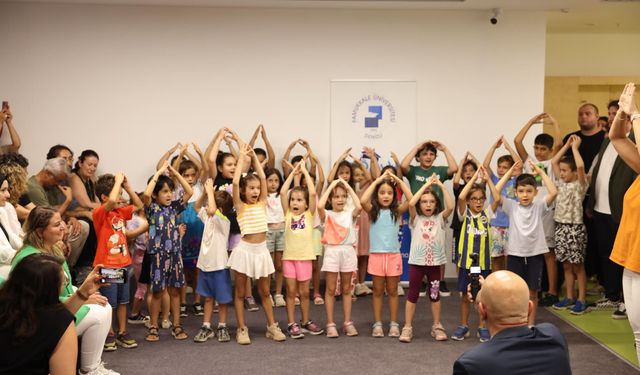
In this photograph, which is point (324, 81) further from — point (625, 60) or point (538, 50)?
point (625, 60)

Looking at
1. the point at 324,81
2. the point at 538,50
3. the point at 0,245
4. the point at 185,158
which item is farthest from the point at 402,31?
the point at 0,245

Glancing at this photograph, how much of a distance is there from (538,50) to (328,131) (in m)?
2.46

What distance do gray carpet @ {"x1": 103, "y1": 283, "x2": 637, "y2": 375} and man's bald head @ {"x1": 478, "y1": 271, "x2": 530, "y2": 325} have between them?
227cm

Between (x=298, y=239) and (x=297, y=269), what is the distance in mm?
241

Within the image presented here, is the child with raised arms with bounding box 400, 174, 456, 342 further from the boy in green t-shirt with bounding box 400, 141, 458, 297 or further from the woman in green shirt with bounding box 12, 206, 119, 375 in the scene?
the woman in green shirt with bounding box 12, 206, 119, 375

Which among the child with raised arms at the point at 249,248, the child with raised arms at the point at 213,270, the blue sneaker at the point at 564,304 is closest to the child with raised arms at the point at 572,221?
the blue sneaker at the point at 564,304

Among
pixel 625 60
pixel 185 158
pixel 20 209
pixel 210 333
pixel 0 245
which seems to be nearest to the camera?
pixel 0 245

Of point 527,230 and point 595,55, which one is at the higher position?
point 595,55

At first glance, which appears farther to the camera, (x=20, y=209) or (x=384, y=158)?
(x=384, y=158)

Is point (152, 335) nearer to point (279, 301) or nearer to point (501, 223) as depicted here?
point (279, 301)

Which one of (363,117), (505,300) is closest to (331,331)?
(363,117)

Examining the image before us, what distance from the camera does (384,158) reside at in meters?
7.54

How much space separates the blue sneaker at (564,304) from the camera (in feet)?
21.2

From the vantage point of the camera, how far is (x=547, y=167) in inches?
269
